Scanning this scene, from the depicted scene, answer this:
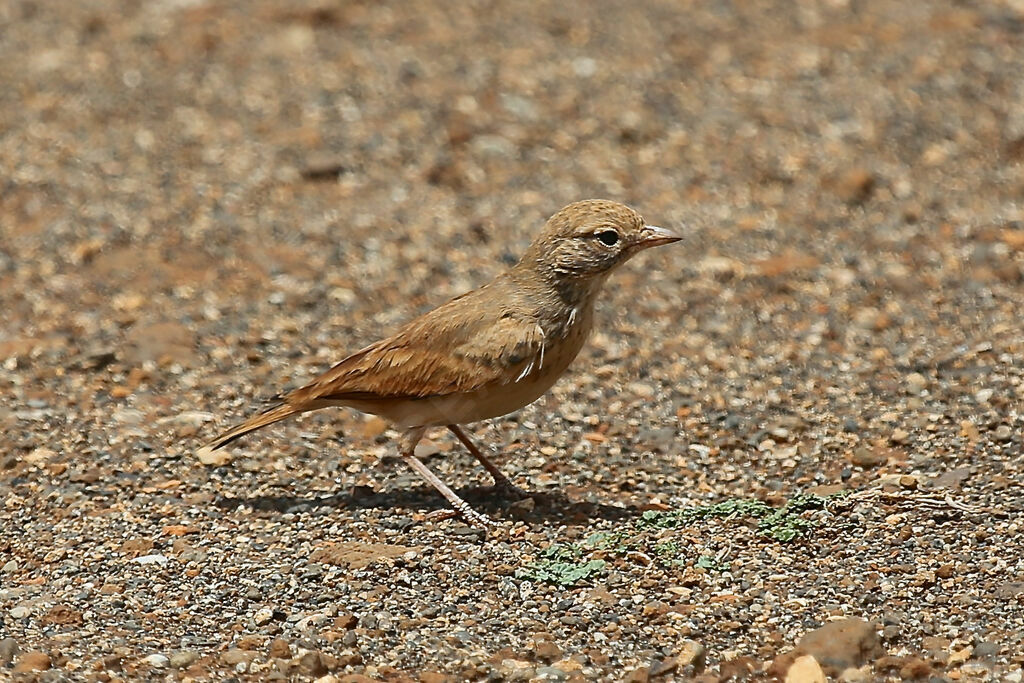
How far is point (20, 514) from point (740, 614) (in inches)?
125

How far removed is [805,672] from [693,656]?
395mm

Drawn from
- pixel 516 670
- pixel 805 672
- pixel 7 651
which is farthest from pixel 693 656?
pixel 7 651

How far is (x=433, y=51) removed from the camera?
477 inches

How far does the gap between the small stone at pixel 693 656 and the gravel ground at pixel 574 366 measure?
1 centimetres

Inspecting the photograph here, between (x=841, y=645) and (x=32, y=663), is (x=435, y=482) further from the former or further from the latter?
(x=841, y=645)

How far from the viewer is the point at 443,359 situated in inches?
249

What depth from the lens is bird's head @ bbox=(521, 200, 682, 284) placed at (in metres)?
6.42

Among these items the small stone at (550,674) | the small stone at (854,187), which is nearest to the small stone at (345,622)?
the small stone at (550,674)

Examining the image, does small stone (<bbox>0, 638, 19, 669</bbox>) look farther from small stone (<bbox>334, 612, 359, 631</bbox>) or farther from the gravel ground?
small stone (<bbox>334, 612, 359, 631</bbox>)

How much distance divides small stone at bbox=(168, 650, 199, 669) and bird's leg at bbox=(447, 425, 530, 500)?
170 centimetres

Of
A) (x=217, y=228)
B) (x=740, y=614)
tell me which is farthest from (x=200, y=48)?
(x=740, y=614)

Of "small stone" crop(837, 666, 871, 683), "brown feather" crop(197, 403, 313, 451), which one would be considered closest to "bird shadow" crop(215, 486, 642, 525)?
"brown feather" crop(197, 403, 313, 451)

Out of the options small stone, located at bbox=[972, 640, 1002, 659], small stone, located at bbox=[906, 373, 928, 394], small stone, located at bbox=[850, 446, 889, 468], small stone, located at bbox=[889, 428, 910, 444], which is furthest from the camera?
small stone, located at bbox=[906, 373, 928, 394]

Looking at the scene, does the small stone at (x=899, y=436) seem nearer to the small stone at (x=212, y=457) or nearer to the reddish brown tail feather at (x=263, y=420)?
the reddish brown tail feather at (x=263, y=420)
